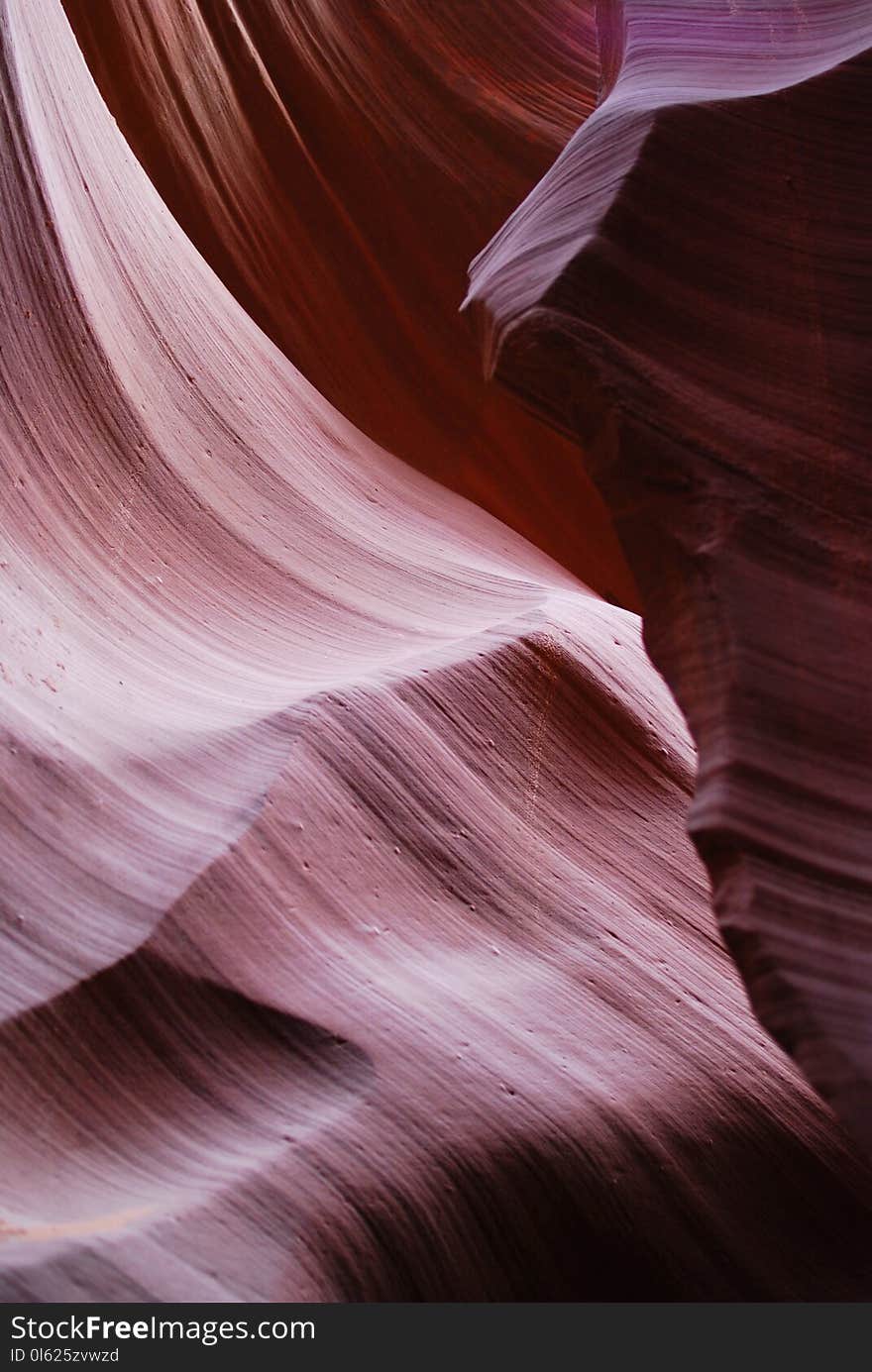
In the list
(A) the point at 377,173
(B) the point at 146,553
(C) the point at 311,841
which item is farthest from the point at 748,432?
(A) the point at 377,173

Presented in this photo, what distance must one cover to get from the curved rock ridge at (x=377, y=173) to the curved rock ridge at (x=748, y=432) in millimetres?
1142

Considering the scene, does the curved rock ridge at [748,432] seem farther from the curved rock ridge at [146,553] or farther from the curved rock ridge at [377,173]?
the curved rock ridge at [377,173]

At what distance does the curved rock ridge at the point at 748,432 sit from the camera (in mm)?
820

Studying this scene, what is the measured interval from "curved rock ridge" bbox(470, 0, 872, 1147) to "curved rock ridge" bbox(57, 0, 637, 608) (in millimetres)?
1142

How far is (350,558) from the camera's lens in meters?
1.79

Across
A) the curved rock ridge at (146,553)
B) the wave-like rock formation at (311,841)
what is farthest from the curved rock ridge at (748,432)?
the curved rock ridge at (146,553)

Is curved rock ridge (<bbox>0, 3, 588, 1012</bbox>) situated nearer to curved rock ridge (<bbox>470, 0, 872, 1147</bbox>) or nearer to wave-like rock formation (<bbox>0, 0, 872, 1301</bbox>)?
wave-like rock formation (<bbox>0, 0, 872, 1301</bbox>)

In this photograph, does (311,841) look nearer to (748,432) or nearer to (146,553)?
(146,553)

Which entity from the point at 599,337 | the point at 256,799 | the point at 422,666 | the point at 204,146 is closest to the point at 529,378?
the point at 599,337

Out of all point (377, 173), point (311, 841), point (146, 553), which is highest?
point (377, 173)

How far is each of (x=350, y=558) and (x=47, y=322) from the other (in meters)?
0.45

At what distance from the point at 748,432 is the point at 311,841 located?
58 cm

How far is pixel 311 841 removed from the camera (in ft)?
4.29

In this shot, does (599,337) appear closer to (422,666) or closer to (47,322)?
(422,666)
